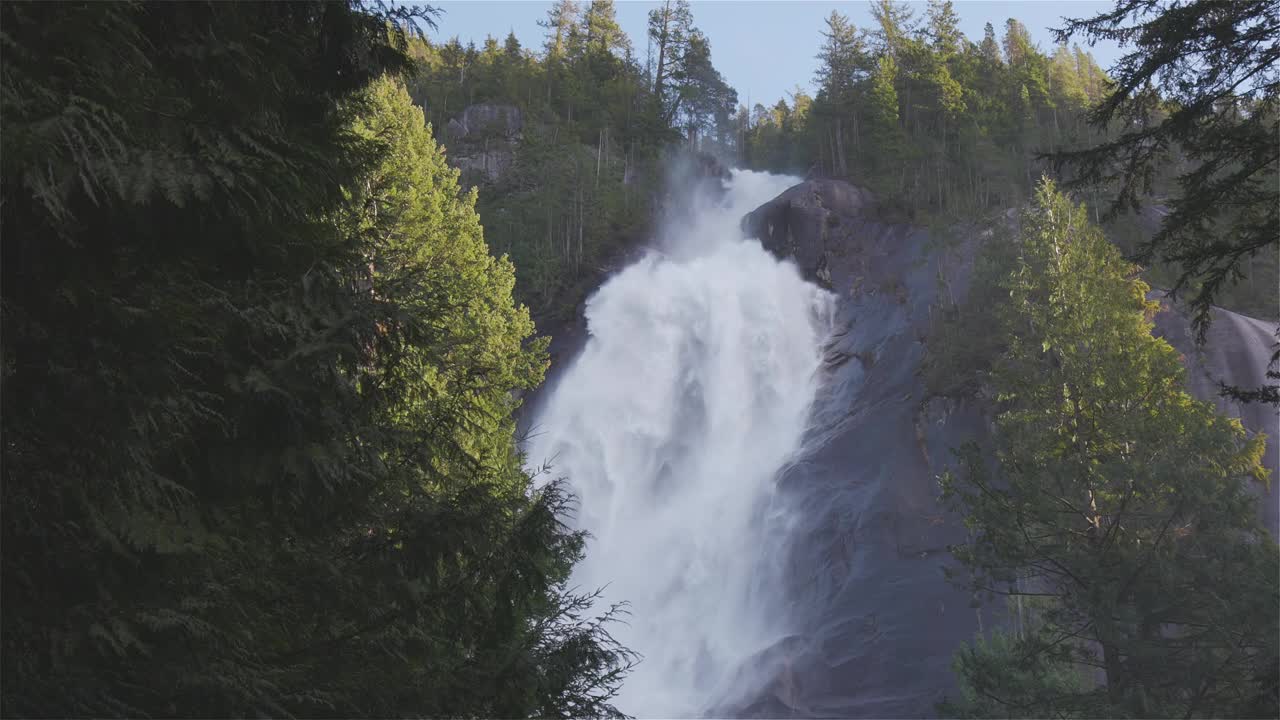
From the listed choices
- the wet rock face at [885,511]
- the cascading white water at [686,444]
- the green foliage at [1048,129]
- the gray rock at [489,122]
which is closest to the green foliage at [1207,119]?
the green foliage at [1048,129]

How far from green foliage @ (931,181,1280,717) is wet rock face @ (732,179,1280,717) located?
3.65 m

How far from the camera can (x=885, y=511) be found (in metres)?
28.3

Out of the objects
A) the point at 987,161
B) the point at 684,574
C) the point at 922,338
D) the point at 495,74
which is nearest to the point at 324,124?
the point at 684,574

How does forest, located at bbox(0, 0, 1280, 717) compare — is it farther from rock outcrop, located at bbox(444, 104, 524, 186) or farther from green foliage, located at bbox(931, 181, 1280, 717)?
rock outcrop, located at bbox(444, 104, 524, 186)

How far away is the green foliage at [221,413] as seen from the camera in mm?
3500

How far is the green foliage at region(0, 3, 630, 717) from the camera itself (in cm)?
350

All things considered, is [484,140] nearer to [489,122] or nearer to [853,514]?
[489,122]

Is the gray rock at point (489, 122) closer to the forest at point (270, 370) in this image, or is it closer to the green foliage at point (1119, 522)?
the green foliage at point (1119, 522)

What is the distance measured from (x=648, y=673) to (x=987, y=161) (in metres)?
33.1

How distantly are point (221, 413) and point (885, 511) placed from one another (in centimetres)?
2615

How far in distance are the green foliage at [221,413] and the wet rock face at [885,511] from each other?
63.2 feet

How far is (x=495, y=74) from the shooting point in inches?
2352

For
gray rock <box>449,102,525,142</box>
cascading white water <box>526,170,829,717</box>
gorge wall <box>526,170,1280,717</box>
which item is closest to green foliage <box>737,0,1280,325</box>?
gorge wall <box>526,170,1280,717</box>

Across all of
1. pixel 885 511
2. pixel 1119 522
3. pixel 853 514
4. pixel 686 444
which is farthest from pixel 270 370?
pixel 686 444
